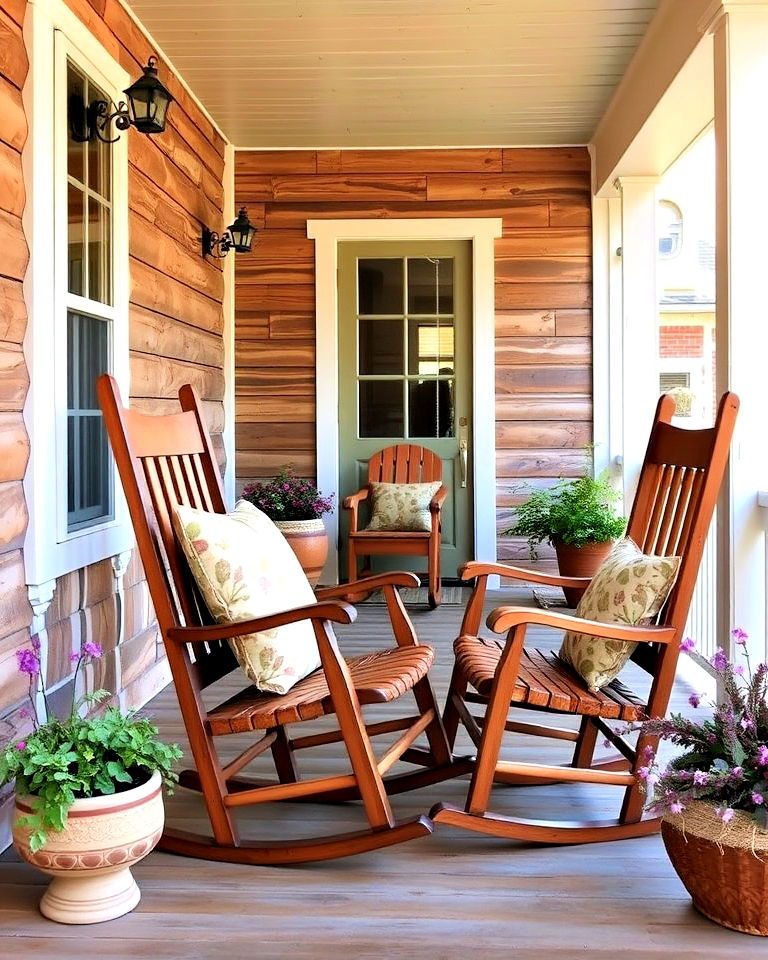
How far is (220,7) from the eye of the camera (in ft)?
12.6

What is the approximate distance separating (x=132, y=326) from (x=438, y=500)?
2.26 m

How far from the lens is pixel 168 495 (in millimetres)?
2418

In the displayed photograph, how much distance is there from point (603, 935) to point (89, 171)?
2639 millimetres

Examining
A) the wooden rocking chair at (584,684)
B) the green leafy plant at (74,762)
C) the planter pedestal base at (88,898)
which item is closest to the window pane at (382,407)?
→ the wooden rocking chair at (584,684)

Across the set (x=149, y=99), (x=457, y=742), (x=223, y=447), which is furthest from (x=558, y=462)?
(x=149, y=99)

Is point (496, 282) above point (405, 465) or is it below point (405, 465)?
above

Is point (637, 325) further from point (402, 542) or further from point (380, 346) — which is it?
point (402, 542)

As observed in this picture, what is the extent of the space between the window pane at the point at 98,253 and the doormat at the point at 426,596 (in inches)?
107

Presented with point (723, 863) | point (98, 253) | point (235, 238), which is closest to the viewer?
point (723, 863)

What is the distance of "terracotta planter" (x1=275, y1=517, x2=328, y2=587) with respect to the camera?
5.09 m

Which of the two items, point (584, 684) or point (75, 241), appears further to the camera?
point (75, 241)

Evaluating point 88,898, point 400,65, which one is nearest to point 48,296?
point 88,898

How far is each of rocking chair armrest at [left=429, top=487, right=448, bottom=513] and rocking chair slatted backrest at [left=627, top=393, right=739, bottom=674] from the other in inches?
97.0

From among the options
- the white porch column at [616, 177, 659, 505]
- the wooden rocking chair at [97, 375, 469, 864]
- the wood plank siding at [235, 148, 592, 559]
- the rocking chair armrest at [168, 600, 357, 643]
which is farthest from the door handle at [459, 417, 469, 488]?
the rocking chair armrest at [168, 600, 357, 643]
